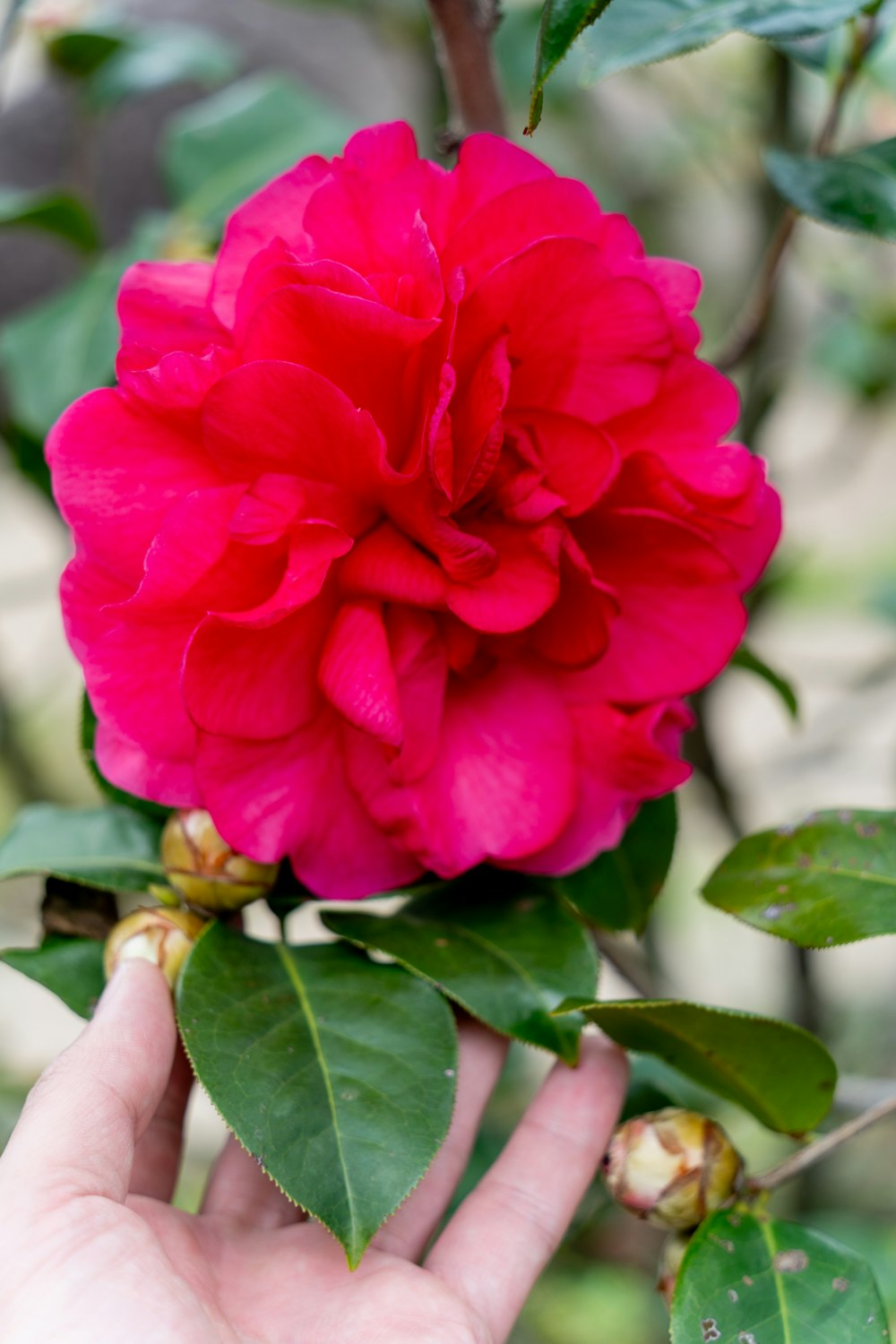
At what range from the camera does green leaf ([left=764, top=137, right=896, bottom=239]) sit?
67 cm

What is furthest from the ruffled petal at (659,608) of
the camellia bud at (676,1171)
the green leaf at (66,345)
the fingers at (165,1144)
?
the green leaf at (66,345)

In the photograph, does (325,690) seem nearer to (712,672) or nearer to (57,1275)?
(712,672)

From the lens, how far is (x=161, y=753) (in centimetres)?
58

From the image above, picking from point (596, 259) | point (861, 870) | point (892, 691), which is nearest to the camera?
point (596, 259)

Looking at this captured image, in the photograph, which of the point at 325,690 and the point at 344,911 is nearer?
the point at 325,690

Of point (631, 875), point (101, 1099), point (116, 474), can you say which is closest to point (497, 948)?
point (631, 875)

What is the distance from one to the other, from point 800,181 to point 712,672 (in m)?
0.30

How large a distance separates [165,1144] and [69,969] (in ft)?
0.55

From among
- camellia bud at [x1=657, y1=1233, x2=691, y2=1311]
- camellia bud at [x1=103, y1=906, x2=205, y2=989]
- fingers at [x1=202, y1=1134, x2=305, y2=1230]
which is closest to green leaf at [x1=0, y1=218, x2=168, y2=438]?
camellia bud at [x1=103, y1=906, x2=205, y2=989]

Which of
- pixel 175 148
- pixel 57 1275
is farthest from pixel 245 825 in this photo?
pixel 175 148

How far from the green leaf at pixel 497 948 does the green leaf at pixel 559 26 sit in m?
0.41

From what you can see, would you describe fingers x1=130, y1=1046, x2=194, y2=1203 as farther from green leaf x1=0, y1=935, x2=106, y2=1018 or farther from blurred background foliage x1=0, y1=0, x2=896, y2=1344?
blurred background foliage x1=0, y1=0, x2=896, y2=1344

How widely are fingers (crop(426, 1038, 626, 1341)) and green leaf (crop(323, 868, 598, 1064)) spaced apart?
0.11 metres

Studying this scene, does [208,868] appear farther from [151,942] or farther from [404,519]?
[404,519]
